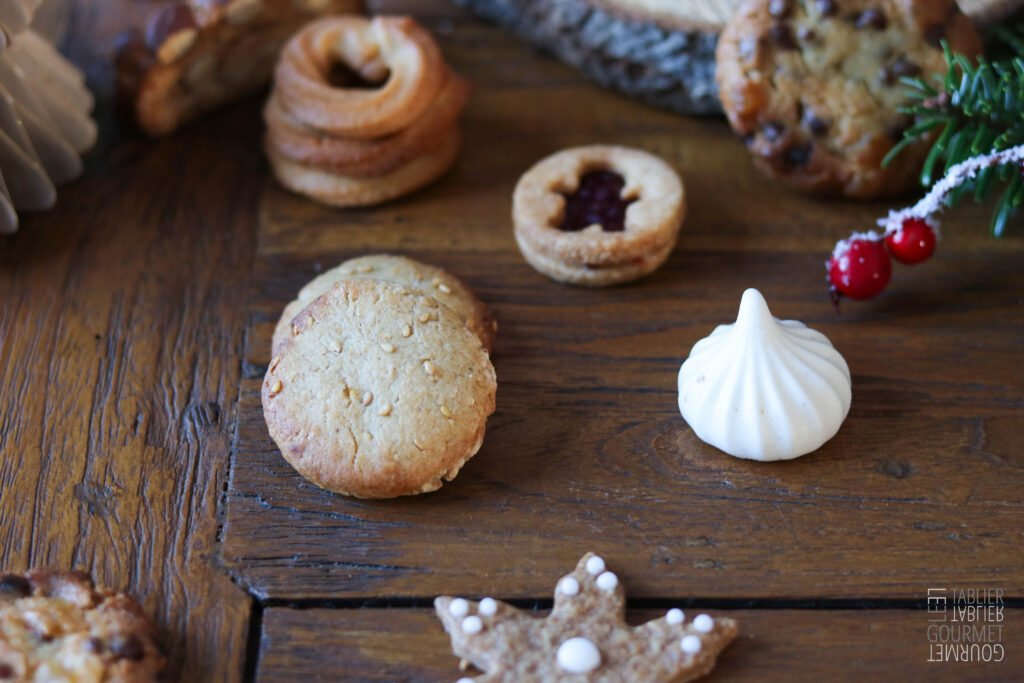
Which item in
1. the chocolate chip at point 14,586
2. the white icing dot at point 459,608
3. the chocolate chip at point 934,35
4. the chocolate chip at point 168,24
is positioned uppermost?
the chocolate chip at point 934,35

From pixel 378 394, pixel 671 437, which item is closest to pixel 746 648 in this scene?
pixel 671 437

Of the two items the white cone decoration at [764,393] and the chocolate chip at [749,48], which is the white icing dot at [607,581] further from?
the chocolate chip at [749,48]

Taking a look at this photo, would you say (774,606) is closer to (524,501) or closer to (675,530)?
(675,530)

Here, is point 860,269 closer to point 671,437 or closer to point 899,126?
point 899,126

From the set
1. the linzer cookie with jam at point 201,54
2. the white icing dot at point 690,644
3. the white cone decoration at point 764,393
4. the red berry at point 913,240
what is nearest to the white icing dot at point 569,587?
the white icing dot at point 690,644

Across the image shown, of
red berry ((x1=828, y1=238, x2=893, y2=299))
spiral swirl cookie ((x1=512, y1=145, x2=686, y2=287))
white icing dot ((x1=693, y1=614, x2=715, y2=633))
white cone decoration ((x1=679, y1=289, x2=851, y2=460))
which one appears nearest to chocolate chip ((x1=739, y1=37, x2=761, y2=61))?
spiral swirl cookie ((x1=512, y1=145, x2=686, y2=287))

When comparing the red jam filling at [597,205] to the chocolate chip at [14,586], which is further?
the red jam filling at [597,205]
